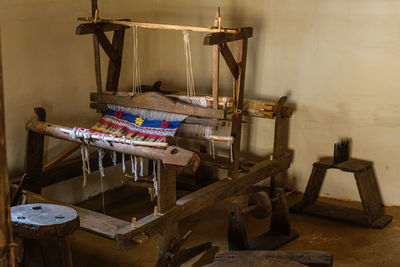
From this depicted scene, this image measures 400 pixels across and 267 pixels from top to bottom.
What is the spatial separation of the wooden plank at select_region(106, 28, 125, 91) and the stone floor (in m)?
1.20

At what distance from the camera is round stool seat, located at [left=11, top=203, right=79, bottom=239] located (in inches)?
113

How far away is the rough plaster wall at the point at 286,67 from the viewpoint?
16.8ft

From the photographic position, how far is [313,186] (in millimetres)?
5590

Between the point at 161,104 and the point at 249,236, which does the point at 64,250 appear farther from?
the point at 249,236

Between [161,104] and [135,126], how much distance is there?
340mm

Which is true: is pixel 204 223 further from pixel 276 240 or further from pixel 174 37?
pixel 174 37

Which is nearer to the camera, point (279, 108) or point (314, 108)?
point (279, 108)

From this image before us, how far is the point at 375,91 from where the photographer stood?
17.9 ft

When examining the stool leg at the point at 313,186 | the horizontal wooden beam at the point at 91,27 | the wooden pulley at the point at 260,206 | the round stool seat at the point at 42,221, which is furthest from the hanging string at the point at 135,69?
the round stool seat at the point at 42,221

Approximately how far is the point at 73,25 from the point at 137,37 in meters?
0.95

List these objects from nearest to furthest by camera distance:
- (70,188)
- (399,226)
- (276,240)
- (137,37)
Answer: (276,240) < (399,226) < (70,188) < (137,37)

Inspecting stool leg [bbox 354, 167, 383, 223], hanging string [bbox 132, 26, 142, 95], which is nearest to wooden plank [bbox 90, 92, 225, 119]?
hanging string [bbox 132, 26, 142, 95]

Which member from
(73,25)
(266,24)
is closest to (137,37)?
(73,25)

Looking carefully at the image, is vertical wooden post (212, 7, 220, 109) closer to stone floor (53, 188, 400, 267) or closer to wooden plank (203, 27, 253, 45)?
wooden plank (203, 27, 253, 45)
